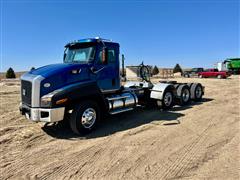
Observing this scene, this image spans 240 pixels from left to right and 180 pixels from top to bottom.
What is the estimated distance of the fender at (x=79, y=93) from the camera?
17.7 ft

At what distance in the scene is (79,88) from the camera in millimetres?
5758

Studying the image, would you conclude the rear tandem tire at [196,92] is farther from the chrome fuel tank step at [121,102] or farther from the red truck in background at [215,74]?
the red truck in background at [215,74]

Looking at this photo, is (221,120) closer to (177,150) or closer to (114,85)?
(177,150)

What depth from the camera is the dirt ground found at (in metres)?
3.86

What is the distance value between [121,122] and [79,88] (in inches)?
84.3

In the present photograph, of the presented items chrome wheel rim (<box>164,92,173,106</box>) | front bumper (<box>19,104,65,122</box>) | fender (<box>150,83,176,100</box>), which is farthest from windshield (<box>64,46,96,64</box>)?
chrome wheel rim (<box>164,92,173,106</box>)

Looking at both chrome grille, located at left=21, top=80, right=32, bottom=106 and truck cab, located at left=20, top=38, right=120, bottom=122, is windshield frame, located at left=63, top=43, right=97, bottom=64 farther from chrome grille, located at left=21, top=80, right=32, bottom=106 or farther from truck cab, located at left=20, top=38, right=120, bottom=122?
chrome grille, located at left=21, top=80, right=32, bottom=106

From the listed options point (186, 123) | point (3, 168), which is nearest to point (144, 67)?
point (186, 123)

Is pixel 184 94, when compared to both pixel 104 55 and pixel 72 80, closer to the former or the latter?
pixel 104 55

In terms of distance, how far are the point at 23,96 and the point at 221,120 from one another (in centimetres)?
630

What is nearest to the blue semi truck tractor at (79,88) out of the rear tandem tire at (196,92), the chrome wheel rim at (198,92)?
the rear tandem tire at (196,92)

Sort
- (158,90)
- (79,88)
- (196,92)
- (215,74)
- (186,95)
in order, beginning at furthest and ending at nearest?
1. (215,74)
2. (196,92)
3. (186,95)
4. (158,90)
5. (79,88)

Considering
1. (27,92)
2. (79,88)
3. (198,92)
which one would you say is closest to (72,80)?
(79,88)

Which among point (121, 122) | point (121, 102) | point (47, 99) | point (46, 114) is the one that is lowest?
point (121, 122)
